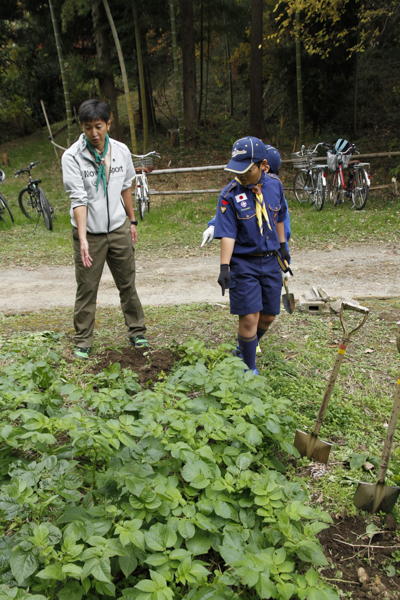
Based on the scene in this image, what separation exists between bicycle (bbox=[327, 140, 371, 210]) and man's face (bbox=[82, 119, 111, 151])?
7.92 m

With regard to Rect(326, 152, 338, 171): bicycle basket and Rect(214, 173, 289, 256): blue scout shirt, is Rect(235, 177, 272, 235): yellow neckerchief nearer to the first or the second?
Rect(214, 173, 289, 256): blue scout shirt

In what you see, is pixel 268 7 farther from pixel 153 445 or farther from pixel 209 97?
pixel 153 445

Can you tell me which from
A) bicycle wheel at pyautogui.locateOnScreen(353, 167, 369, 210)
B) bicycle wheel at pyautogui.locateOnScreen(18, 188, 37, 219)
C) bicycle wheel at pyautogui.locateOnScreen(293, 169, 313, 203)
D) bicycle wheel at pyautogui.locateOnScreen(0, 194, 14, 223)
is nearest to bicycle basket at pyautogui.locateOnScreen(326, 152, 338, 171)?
bicycle wheel at pyautogui.locateOnScreen(353, 167, 369, 210)

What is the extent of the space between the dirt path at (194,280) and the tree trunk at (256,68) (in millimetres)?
9270

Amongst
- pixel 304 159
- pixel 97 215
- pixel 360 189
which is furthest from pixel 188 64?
pixel 97 215

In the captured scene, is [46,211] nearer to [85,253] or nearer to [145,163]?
[145,163]

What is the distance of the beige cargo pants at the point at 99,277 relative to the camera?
3850 millimetres

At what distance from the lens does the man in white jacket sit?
3568 millimetres

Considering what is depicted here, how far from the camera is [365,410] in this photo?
3166 mm

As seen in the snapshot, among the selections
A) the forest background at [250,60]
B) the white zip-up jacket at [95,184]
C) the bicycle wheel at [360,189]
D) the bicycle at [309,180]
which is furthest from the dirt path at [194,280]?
the forest background at [250,60]

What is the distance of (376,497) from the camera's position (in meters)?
2.26

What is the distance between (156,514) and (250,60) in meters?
16.5

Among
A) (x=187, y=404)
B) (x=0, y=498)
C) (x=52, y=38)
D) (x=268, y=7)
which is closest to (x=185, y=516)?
(x=187, y=404)

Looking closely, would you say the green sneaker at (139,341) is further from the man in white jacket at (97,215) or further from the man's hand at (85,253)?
the man's hand at (85,253)
